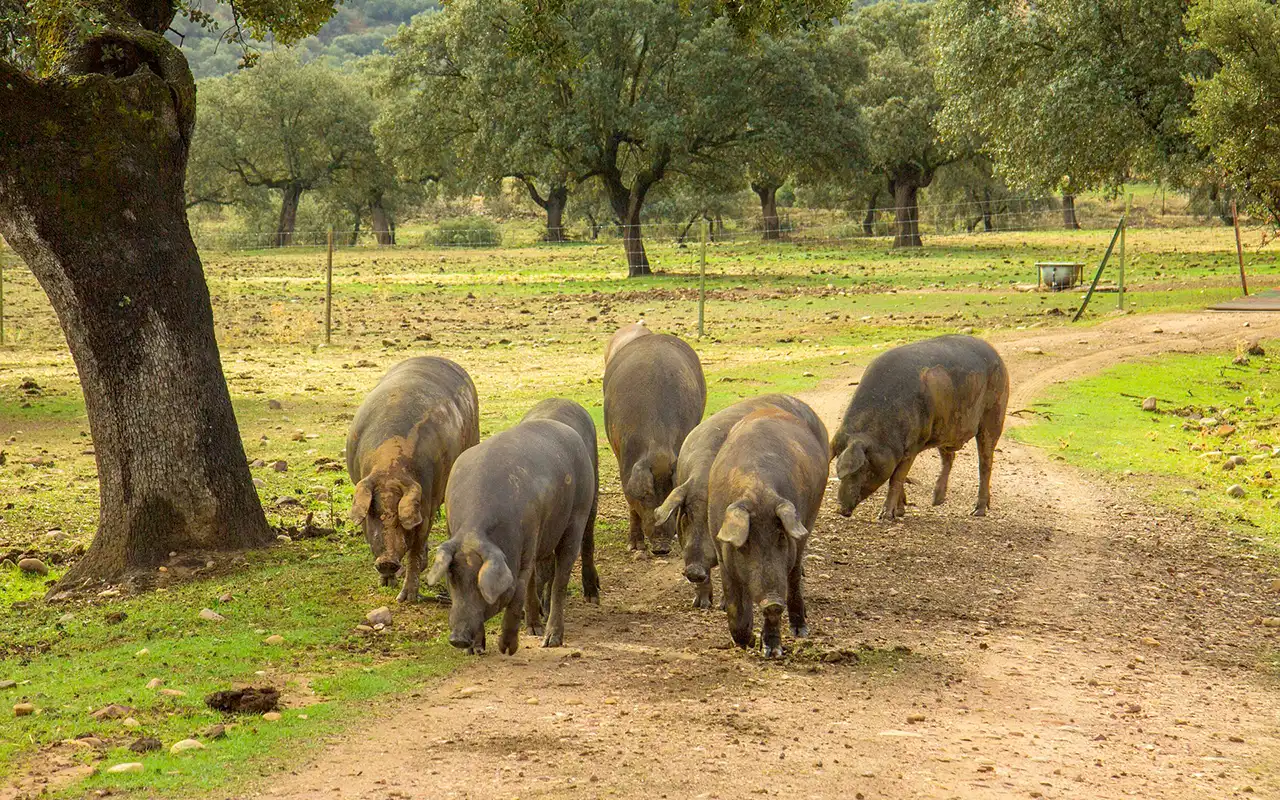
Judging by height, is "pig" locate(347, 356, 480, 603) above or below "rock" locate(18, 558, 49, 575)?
above

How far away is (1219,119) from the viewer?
66.6 ft

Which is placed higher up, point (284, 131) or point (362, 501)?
point (284, 131)

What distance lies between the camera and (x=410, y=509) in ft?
29.3

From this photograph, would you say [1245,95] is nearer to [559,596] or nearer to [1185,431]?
[1185,431]

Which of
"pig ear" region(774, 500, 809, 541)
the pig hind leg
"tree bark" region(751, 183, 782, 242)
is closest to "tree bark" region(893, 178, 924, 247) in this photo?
"tree bark" region(751, 183, 782, 242)

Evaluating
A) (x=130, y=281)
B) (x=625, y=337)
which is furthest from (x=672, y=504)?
(x=625, y=337)

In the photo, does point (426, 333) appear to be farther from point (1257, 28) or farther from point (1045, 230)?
point (1045, 230)

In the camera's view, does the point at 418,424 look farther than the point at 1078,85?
No

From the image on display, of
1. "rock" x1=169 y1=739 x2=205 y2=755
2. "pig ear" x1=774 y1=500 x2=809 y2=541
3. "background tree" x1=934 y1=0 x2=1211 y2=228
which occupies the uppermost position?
"background tree" x1=934 y1=0 x2=1211 y2=228

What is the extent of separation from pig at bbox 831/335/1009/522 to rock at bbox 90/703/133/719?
19.6 ft

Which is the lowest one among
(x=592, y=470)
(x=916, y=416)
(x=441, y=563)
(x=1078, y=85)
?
(x=441, y=563)

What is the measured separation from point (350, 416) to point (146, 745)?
1128 centimetres

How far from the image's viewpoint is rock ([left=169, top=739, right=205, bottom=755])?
6.36 metres

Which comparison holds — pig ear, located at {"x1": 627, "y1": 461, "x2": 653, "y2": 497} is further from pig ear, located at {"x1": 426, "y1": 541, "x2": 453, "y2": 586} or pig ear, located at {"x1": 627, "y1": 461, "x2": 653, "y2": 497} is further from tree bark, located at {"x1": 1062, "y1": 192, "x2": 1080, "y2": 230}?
tree bark, located at {"x1": 1062, "y1": 192, "x2": 1080, "y2": 230}
